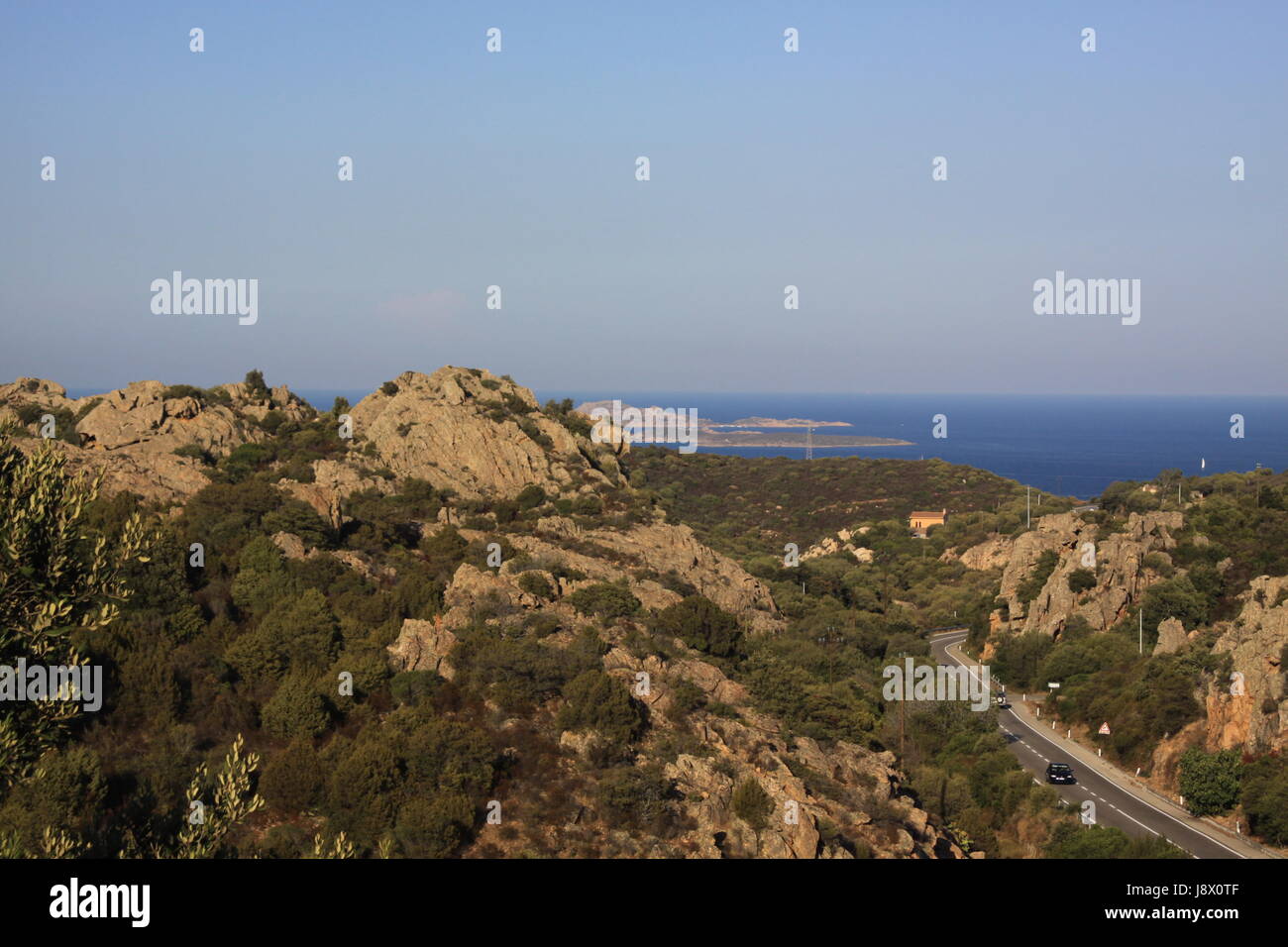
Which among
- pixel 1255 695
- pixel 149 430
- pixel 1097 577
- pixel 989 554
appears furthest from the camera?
pixel 989 554

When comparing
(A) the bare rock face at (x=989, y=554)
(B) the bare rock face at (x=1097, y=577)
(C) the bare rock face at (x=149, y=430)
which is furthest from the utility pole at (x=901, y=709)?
(A) the bare rock face at (x=989, y=554)

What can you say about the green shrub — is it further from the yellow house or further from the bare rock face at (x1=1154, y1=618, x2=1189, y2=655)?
the yellow house

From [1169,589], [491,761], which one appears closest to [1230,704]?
[1169,589]

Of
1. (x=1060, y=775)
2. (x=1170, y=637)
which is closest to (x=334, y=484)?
(x=1060, y=775)

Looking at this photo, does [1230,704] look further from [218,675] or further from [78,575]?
[78,575]

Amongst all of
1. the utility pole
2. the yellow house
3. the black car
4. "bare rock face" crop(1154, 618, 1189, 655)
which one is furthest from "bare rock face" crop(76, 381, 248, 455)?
the yellow house

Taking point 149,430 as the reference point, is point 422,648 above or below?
below

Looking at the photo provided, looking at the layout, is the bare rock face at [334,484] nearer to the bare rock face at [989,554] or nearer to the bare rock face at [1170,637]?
the bare rock face at [1170,637]

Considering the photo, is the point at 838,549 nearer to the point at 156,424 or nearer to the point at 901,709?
the point at 901,709
